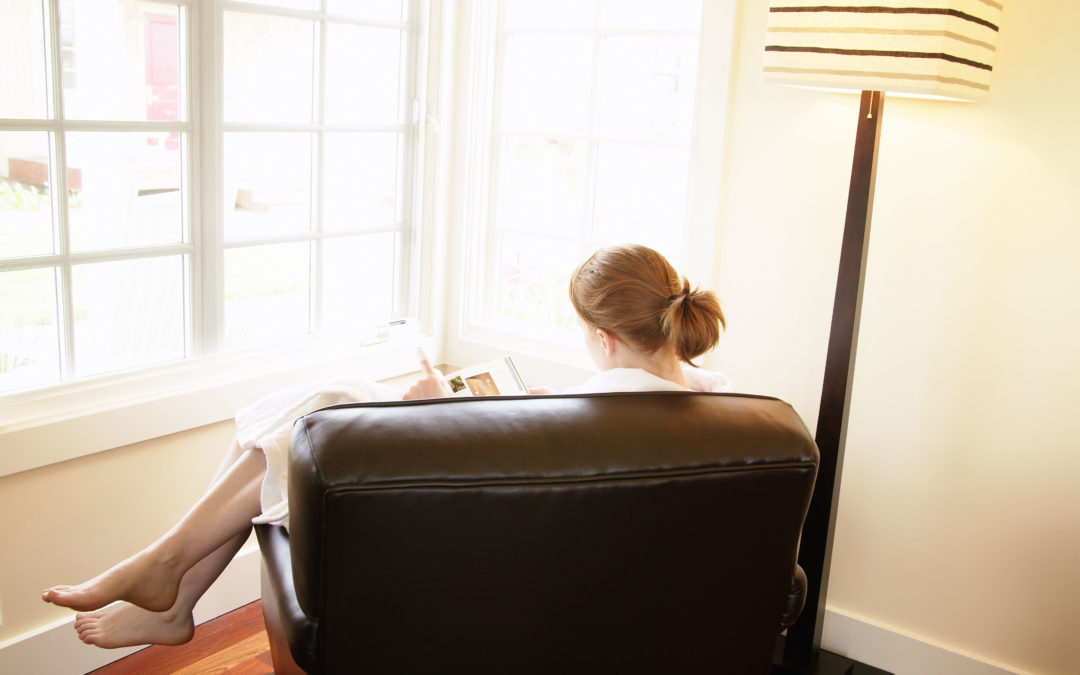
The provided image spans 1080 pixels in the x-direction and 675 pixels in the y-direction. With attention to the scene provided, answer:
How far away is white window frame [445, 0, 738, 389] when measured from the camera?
106 inches

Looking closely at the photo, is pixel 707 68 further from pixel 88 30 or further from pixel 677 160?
pixel 88 30

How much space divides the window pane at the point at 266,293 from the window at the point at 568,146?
0.67m

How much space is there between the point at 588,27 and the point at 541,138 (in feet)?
1.35

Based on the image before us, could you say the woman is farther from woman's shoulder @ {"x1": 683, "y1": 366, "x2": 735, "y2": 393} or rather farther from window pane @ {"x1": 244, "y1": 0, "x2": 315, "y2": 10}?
window pane @ {"x1": 244, "y1": 0, "x2": 315, "y2": 10}

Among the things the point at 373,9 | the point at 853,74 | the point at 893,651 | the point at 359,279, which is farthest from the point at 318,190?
the point at 893,651

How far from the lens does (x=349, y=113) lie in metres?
3.02

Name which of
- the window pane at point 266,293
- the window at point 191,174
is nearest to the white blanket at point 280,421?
the window at point 191,174

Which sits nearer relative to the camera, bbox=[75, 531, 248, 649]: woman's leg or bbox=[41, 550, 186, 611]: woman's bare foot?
bbox=[41, 550, 186, 611]: woman's bare foot

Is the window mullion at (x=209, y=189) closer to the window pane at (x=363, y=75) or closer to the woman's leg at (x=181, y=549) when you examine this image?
the window pane at (x=363, y=75)

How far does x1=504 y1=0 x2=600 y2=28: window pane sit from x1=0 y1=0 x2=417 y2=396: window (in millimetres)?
363

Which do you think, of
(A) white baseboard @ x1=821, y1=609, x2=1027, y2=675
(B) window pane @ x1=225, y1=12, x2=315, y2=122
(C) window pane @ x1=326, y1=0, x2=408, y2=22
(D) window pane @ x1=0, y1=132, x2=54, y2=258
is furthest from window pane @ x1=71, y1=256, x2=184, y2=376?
(A) white baseboard @ x1=821, y1=609, x2=1027, y2=675

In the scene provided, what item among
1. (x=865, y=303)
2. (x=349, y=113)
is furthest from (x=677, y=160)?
(x=349, y=113)

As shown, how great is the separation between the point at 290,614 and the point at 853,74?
1.52m

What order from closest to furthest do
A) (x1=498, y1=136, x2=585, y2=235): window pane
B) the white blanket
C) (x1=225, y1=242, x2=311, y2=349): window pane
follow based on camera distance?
the white blanket → (x1=225, y1=242, x2=311, y2=349): window pane → (x1=498, y1=136, x2=585, y2=235): window pane
